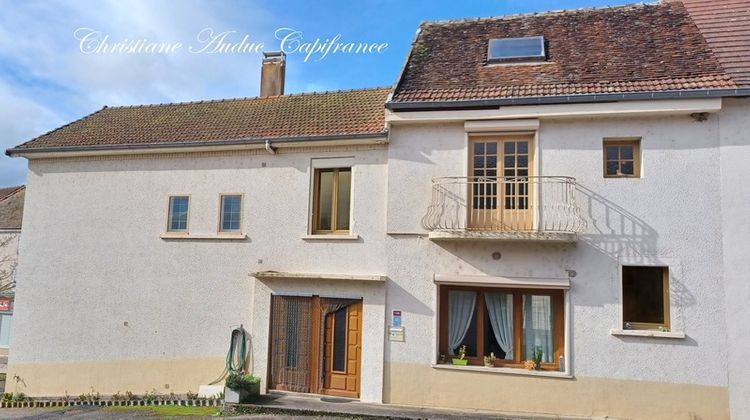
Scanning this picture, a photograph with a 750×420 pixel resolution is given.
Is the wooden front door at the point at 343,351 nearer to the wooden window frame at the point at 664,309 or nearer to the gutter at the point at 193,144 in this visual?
the gutter at the point at 193,144

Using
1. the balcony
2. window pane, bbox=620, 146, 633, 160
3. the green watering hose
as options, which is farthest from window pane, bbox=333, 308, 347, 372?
window pane, bbox=620, 146, 633, 160

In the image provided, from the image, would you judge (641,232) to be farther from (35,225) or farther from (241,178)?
(35,225)

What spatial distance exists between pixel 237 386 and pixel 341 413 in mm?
2219

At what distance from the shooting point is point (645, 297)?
9.47 m

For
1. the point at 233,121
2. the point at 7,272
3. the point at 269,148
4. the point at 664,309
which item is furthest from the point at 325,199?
the point at 7,272

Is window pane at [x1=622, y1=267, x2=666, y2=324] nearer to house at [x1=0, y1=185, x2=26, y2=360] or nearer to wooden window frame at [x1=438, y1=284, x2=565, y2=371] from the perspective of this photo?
wooden window frame at [x1=438, y1=284, x2=565, y2=371]

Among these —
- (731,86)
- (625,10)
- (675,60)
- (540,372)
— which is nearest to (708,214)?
(731,86)

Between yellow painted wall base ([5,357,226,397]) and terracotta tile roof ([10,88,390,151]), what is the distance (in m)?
5.30

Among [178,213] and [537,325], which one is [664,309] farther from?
[178,213]

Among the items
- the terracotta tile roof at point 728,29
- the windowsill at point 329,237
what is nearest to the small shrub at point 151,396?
the windowsill at point 329,237

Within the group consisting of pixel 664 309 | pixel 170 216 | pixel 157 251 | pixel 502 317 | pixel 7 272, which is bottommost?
pixel 502 317

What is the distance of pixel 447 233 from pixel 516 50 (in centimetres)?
496

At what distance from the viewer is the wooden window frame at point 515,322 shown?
9.72m

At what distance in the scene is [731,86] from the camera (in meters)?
9.01
